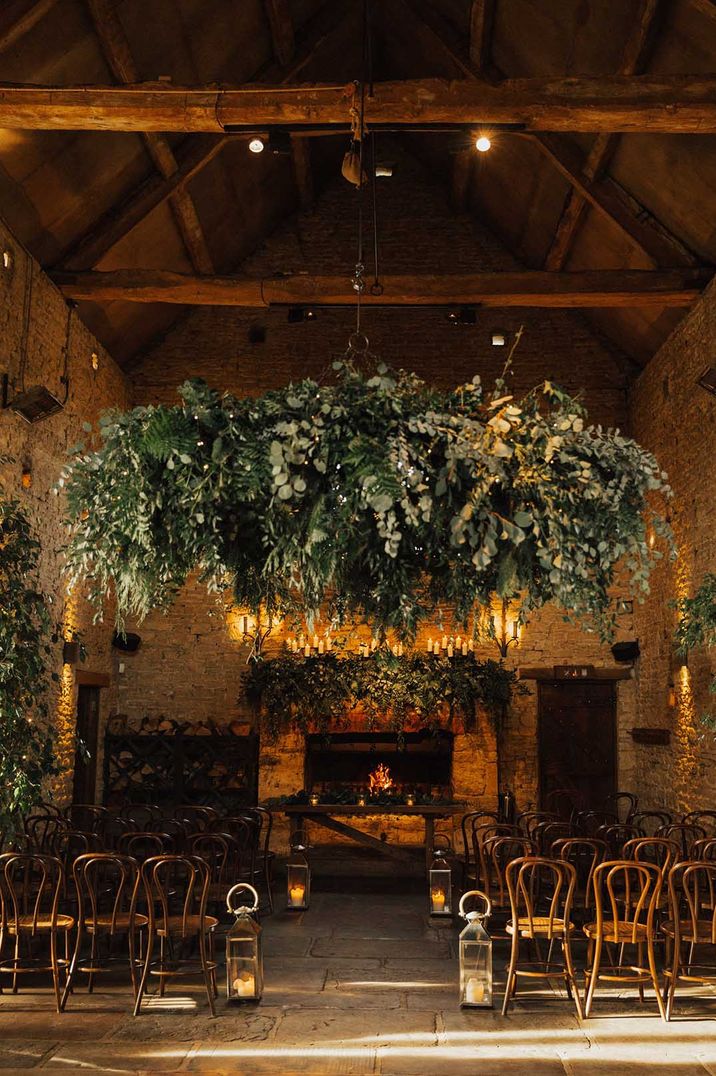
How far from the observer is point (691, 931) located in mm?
5488

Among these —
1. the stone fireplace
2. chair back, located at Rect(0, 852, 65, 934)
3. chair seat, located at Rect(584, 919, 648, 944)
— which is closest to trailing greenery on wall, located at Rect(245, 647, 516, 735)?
the stone fireplace

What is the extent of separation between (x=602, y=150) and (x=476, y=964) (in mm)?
6490

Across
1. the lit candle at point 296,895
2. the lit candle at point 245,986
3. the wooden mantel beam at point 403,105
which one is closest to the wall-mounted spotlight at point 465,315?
the wooden mantel beam at point 403,105

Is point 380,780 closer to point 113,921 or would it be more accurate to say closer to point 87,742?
point 87,742

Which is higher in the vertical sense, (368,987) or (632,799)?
(632,799)

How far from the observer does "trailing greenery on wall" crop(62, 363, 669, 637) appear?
343 centimetres

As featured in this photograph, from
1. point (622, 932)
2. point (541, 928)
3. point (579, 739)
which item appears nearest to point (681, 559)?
point (579, 739)

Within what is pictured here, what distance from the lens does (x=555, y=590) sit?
3719 millimetres

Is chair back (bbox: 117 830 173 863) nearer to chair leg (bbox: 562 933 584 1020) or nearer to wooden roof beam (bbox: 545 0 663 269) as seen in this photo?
chair leg (bbox: 562 933 584 1020)

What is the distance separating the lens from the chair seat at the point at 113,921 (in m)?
5.43

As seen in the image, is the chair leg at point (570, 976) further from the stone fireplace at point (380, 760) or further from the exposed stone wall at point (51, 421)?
the stone fireplace at point (380, 760)

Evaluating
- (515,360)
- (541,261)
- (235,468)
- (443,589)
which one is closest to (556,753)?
(515,360)

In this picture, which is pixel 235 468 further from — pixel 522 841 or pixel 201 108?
pixel 201 108

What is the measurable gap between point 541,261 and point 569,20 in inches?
136
